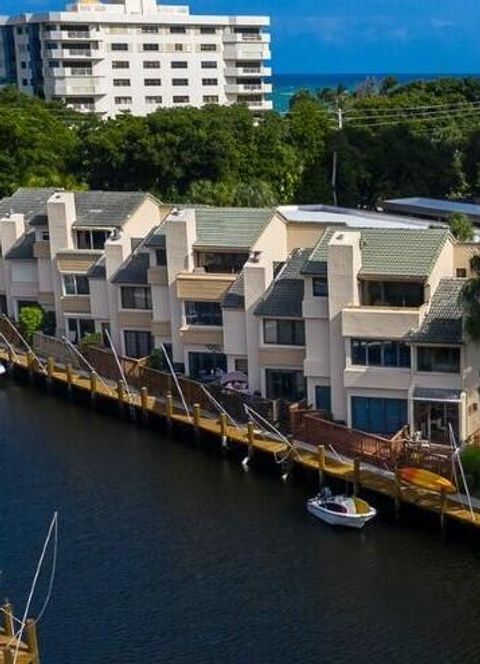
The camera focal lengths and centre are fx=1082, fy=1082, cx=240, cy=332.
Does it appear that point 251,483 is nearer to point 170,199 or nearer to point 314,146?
point 170,199

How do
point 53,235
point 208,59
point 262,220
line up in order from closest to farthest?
point 262,220 → point 53,235 → point 208,59

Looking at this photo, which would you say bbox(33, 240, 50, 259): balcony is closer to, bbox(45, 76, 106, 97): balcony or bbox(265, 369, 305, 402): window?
bbox(265, 369, 305, 402): window

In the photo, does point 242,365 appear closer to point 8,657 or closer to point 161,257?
point 161,257

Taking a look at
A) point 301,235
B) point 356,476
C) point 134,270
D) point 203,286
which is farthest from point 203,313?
point 356,476

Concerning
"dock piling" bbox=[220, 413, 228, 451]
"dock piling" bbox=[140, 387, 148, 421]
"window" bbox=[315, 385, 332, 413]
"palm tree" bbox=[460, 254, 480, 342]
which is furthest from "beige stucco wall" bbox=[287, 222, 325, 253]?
"palm tree" bbox=[460, 254, 480, 342]

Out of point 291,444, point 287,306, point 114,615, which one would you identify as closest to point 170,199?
point 287,306

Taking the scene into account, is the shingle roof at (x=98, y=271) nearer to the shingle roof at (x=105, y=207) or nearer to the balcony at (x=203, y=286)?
the shingle roof at (x=105, y=207)

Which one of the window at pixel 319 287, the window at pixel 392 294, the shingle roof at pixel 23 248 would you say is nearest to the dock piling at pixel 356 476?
the window at pixel 392 294
